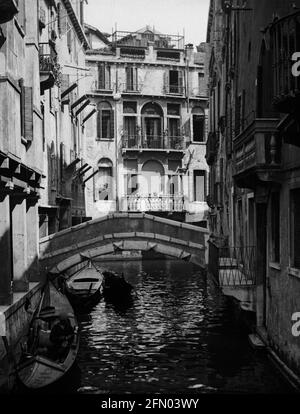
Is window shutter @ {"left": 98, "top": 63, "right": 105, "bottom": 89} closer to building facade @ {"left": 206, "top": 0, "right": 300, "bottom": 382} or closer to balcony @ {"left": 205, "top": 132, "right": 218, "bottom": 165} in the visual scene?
balcony @ {"left": 205, "top": 132, "right": 218, "bottom": 165}

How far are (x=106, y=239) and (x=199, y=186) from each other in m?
17.9

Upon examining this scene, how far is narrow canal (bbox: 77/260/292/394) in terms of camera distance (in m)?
11.8

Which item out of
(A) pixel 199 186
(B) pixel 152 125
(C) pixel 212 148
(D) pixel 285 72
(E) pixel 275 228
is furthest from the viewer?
(A) pixel 199 186

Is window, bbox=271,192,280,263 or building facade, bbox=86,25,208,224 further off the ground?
building facade, bbox=86,25,208,224

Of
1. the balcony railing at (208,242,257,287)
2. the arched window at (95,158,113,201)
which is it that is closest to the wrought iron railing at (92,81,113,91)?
the arched window at (95,158,113,201)

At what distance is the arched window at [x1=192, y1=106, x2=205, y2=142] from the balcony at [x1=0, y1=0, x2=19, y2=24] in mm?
26610

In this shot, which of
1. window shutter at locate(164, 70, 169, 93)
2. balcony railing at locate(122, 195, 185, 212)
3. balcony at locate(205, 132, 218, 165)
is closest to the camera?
balcony at locate(205, 132, 218, 165)

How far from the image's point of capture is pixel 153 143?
3756 cm

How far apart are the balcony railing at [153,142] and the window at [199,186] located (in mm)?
2080

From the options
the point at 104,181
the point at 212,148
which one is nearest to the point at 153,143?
the point at 104,181

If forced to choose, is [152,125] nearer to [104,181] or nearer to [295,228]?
[104,181]

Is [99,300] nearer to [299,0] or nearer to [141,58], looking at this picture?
[299,0]

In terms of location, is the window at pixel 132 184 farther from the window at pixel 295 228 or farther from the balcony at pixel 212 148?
the window at pixel 295 228

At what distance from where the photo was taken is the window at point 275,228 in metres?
12.2
